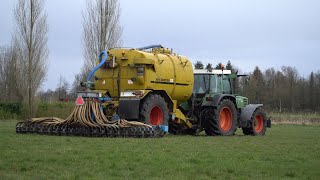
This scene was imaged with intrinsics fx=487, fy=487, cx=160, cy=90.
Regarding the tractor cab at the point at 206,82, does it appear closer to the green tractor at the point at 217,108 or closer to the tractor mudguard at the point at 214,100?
the green tractor at the point at 217,108

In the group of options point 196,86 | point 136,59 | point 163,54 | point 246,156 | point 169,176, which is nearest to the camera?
point 169,176

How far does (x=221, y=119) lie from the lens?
70.6ft

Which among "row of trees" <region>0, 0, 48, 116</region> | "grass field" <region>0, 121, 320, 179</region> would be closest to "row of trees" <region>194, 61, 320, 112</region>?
"row of trees" <region>0, 0, 48, 116</region>

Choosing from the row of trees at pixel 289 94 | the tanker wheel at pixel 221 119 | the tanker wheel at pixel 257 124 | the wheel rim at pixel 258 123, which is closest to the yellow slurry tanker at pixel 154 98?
the tanker wheel at pixel 221 119

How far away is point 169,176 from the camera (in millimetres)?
8086

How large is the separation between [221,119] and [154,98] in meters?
4.96

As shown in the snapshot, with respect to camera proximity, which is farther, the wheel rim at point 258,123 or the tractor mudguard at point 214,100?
the wheel rim at point 258,123

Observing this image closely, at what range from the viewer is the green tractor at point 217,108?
20.5 meters

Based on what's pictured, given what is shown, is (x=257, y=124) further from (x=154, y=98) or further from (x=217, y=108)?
(x=154, y=98)

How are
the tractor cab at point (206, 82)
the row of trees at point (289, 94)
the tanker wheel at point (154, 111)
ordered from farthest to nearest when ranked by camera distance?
the row of trees at point (289, 94)
the tractor cab at point (206, 82)
the tanker wheel at point (154, 111)

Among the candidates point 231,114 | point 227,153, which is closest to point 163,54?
point 231,114

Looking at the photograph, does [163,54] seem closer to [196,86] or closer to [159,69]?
[159,69]

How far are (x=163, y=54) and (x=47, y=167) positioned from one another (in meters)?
11.2

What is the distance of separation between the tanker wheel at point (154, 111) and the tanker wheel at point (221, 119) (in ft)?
9.05
